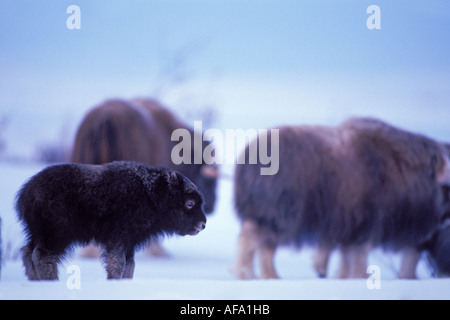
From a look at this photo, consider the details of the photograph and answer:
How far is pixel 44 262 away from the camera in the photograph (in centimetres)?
184

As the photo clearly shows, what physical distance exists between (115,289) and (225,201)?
3290mm

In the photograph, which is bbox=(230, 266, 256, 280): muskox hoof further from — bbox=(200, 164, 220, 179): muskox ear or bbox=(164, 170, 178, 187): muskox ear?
bbox=(164, 170, 178, 187): muskox ear

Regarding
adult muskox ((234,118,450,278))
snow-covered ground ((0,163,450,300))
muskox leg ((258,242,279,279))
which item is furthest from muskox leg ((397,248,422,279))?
snow-covered ground ((0,163,450,300))

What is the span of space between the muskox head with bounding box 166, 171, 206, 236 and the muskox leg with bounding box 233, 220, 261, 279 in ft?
4.68

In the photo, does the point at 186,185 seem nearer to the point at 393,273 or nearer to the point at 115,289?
the point at 115,289

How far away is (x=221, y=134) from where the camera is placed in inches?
145

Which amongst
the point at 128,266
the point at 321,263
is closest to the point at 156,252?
the point at 321,263

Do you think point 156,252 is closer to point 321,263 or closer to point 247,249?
point 247,249

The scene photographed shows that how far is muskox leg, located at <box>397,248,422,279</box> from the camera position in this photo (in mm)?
3652

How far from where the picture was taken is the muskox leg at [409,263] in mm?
3652

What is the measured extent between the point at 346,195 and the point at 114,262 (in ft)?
6.51

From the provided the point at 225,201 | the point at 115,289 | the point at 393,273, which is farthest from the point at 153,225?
the point at 225,201

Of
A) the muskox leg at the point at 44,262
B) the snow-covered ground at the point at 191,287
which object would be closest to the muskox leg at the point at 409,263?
the snow-covered ground at the point at 191,287

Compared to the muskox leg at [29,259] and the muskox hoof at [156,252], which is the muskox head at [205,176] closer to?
the muskox hoof at [156,252]
